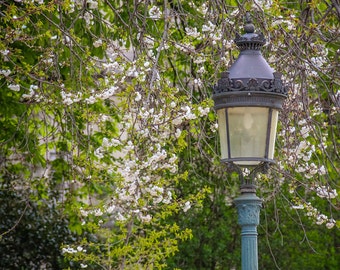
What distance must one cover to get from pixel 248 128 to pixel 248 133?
0.03 m

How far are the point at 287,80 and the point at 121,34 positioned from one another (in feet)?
5.75

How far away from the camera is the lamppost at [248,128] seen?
520cm

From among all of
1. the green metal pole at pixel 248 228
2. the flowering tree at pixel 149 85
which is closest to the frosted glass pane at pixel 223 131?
the green metal pole at pixel 248 228

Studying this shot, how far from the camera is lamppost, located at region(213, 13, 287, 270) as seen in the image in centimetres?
520

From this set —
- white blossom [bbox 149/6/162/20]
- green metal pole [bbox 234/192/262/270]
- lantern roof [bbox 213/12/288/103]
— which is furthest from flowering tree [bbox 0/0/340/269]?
green metal pole [bbox 234/192/262/270]

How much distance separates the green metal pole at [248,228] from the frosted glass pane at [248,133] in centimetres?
26

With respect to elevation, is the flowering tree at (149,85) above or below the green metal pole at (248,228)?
above

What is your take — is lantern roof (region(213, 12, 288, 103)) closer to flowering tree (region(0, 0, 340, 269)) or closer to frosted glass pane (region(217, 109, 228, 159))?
frosted glass pane (region(217, 109, 228, 159))

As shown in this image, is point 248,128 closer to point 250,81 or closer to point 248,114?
point 248,114

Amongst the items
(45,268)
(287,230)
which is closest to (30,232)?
(45,268)

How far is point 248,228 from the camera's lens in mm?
5223

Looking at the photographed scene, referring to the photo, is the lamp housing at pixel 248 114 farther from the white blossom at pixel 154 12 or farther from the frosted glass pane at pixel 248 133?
the white blossom at pixel 154 12

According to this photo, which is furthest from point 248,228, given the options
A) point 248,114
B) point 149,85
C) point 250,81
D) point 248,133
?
point 149,85

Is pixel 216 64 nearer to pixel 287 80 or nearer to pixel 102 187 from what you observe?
pixel 287 80
